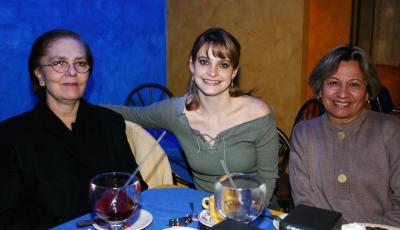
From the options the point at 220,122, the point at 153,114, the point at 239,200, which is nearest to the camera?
the point at 239,200

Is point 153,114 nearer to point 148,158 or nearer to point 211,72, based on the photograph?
point 148,158

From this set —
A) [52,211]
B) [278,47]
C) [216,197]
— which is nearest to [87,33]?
[278,47]

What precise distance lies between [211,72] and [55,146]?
83 centimetres

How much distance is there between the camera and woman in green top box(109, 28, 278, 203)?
80.2 inches

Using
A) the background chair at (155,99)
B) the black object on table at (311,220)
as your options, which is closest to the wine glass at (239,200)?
the black object on table at (311,220)

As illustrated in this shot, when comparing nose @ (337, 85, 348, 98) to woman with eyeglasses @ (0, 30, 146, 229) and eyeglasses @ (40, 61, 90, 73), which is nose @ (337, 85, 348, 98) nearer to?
woman with eyeglasses @ (0, 30, 146, 229)

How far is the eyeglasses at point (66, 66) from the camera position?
5.81ft

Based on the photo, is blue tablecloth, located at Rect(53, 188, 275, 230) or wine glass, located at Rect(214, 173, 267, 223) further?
blue tablecloth, located at Rect(53, 188, 275, 230)

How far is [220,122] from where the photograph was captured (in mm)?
2137

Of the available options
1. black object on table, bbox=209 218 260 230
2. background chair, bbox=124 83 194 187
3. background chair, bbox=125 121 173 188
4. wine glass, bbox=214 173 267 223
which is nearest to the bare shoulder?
background chair, bbox=125 121 173 188

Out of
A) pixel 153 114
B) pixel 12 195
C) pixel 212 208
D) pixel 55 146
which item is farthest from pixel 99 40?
pixel 212 208

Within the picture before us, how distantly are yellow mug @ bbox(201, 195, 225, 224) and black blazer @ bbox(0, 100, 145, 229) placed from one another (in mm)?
587

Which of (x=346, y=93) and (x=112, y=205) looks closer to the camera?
(x=112, y=205)

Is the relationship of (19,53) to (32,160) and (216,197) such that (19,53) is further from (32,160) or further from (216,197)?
(216,197)
